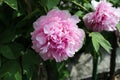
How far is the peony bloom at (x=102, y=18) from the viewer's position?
1.37 meters

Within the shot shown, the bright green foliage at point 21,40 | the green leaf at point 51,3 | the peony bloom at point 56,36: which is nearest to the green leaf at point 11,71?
the bright green foliage at point 21,40

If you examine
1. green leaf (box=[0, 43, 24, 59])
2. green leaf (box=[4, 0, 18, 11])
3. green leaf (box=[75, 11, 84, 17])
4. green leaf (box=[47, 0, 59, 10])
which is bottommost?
green leaf (box=[75, 11, 84, 17])

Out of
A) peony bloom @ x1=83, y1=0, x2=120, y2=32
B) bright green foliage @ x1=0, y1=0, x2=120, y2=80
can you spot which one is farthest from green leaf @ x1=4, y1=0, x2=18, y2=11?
peony bloom @ x1=83, y1=0, x2=120, y2=32

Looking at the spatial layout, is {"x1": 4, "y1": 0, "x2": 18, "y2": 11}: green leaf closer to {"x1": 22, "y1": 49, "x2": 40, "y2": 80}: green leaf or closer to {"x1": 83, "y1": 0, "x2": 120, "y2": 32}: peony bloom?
{"x1": 22, "y1": 49, "x2": 40, "y2": 80}: green leaf

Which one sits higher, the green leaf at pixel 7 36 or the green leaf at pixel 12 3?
the green leaf at pixel 12 3

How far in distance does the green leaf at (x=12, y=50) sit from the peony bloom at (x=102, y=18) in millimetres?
311

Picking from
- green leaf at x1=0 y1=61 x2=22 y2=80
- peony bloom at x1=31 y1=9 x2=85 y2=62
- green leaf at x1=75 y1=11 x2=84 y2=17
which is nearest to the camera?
peony bloom at x1=31 y1=9 x2=85 y2=62

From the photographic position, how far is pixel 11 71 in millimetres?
1331

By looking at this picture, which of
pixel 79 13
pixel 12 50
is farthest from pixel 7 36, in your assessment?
pixel 79 13

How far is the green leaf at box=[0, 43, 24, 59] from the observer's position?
1.32 metres

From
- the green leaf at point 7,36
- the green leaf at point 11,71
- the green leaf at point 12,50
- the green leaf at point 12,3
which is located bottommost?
the green leaf at point 11,71

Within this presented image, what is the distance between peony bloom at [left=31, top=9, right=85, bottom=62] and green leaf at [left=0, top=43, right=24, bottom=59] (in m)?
0.15

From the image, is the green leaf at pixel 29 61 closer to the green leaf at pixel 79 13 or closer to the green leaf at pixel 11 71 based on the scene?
the green leaf at pixel 11 71

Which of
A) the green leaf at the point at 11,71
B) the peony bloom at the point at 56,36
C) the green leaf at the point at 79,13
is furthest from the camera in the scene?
the green leaf at the point at 79,13
